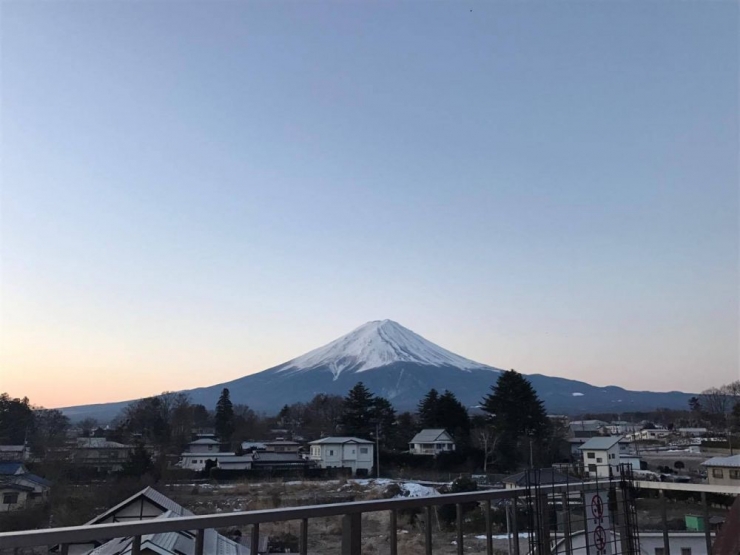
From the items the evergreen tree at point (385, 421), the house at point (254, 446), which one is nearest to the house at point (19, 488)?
the house at point (254, 446)

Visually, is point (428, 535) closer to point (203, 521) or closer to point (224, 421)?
point (203, 521)

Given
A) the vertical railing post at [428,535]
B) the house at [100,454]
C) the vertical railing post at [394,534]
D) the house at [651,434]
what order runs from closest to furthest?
the vertical railing post at [394,534] < the vertical railing post at [428,535] < the house at [100,454] < the house at [651,434]

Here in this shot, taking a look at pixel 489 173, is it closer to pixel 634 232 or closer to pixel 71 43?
pixel 634 232

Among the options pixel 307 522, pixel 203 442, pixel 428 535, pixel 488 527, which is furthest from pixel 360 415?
pixel 307 522

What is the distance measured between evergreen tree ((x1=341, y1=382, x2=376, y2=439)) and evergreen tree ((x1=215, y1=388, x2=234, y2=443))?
8.63m

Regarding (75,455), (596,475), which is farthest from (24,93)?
(75,455)

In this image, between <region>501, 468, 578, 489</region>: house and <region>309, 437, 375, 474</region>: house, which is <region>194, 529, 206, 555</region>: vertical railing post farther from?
<region>309, 437, 375, 474</region>: house

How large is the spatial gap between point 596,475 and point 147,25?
7800 millimetres

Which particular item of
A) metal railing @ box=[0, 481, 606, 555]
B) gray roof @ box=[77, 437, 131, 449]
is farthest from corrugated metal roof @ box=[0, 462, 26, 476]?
metal railing @ box=[0, 481, 606, 555]

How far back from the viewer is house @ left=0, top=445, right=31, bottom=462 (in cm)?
2325

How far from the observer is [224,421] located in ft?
134

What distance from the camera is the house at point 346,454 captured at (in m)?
31.2

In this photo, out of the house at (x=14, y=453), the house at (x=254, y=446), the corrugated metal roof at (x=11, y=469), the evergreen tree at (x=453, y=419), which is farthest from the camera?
the house at (x=254, y=446)

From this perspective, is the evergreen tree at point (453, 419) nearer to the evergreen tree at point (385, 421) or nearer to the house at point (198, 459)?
the evergreen tree at point (385, 421)
